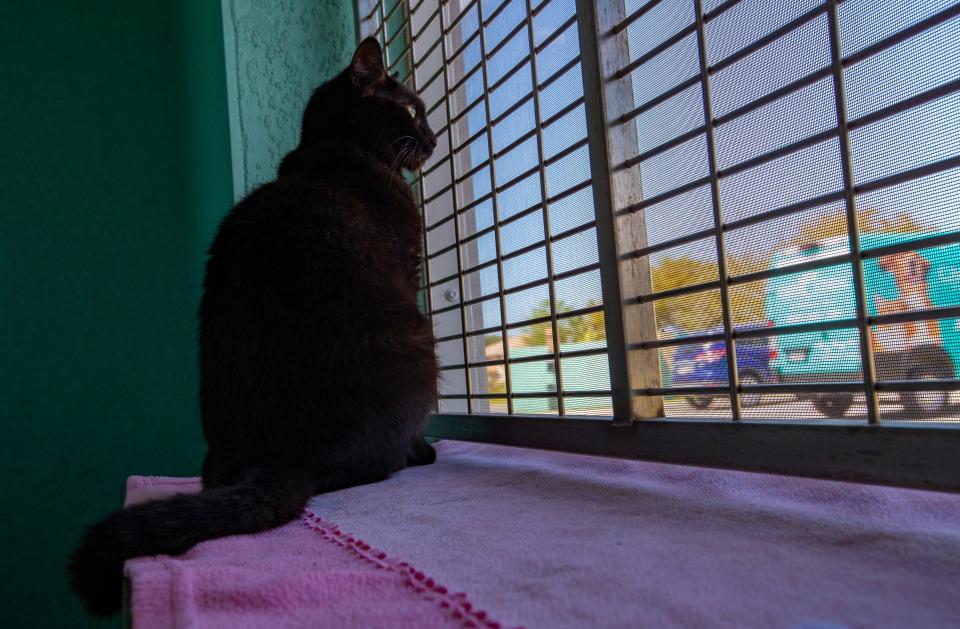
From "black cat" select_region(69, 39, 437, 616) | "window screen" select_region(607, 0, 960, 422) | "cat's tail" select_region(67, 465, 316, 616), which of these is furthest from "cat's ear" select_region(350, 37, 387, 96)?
"cat's tail" select_region(67, 465, 316, 616)

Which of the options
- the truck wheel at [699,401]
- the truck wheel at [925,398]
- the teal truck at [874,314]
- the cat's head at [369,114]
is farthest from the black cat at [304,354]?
the truck wheel at [925,398]

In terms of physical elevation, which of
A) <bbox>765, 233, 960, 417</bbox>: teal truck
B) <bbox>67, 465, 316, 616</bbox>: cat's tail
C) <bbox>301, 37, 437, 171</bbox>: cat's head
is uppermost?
<bbox>301, 37, 437, 171</bbox>: cat's head

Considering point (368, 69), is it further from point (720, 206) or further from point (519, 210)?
point (720, 206)

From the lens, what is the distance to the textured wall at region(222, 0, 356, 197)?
2.04 metres

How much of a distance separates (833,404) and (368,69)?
4.58 ft

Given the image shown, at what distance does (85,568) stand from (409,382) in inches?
23.5

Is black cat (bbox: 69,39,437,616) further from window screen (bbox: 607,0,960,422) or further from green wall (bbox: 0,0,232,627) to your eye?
green wall (bbox: 0,0,232,627)

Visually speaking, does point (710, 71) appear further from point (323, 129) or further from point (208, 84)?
point (208, 84)

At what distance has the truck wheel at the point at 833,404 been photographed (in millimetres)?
827

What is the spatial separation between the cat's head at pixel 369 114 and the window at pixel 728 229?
0.78 ft

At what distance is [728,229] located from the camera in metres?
0.94

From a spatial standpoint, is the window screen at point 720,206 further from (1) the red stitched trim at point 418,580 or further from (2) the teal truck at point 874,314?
(1) the red stitched trim at point 418,580

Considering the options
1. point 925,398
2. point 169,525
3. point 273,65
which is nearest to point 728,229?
point 925,398

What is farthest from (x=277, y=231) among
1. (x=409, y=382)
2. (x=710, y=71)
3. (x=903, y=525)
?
(x=903, y=525)
